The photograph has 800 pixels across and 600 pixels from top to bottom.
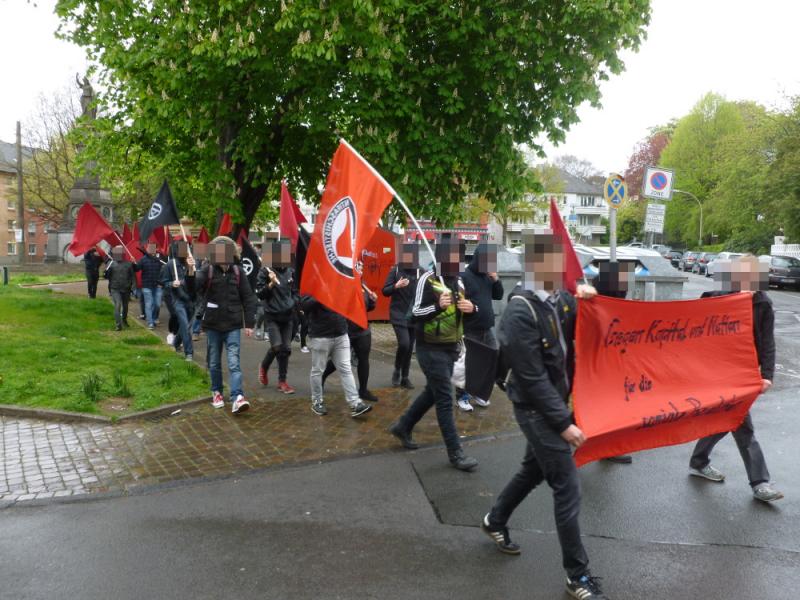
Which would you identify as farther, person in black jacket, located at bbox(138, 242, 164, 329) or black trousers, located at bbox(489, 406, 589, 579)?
person in black jacket, located at bbox(138, 242, 164, 329)

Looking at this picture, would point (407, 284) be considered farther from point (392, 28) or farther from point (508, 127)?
point (508, 127)

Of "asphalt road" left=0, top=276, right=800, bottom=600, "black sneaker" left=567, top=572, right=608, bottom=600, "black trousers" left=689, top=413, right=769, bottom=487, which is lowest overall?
"asphalt road" left=0, top=276, right=800, bottom=600

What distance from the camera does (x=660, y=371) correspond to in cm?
441

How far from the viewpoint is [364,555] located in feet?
12.7

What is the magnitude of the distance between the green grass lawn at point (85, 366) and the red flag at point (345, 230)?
2827 millimetres

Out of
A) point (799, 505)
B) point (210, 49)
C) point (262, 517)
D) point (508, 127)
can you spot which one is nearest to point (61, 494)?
point (262, 517)

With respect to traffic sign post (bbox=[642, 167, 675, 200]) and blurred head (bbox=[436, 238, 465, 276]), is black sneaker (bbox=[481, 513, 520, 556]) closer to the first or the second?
blurred head (bbox=[436, 238, 465, 276])

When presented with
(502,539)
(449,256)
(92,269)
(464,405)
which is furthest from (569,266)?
(92,269)

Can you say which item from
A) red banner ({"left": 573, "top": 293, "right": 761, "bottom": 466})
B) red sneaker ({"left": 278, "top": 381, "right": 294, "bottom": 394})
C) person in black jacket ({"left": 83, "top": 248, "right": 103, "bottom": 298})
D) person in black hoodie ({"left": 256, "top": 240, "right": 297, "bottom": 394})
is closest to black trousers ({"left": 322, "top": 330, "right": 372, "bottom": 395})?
red sneaker ({"left": 278, "top": 381, "right": 294, "bottom": 394})

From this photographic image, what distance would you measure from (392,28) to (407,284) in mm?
5364

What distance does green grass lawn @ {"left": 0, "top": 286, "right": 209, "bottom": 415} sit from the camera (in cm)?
716

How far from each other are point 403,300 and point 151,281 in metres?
7.52

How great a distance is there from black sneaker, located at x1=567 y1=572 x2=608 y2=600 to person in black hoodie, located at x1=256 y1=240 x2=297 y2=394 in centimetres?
518

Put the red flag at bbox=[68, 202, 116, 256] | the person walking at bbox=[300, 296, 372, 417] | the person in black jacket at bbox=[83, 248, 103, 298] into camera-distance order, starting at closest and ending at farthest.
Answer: the person walking at bbox=[300, 296, 372, 417] → the red flag at bbox=[68, 202, 116, 256] → the person in black jacket at bbox=[83, 248, 103, 298]
